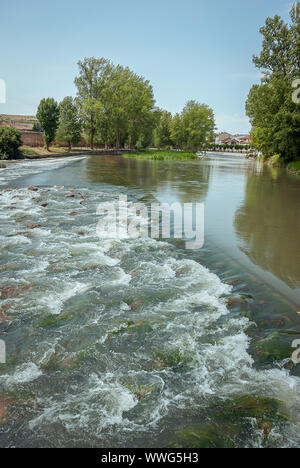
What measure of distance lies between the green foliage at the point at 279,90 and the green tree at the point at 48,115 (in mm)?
26871

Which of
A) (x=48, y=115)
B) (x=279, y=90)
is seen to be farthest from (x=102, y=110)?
(x=279, y=90)

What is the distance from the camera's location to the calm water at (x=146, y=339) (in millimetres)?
2570

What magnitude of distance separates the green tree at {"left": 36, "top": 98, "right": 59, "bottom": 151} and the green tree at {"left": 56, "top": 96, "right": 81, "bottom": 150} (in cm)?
650

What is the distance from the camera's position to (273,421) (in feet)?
8.63

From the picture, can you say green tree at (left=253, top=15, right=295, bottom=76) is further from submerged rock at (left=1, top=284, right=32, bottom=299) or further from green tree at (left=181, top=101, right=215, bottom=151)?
green tree at (left=181, top=101, right=215, bottom=151)

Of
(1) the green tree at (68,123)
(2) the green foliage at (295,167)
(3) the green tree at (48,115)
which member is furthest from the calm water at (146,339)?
(1) the green tree at (68,123)

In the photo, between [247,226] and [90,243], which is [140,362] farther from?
[247,226]

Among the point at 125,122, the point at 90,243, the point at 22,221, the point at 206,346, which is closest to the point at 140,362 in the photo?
the point at 206,346

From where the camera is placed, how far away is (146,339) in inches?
146

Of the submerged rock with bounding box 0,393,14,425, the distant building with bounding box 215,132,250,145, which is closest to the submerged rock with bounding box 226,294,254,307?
the submerged rock with bounding box 0,393,14,425

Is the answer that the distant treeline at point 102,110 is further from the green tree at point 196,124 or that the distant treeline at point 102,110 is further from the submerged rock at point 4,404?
the submerged rock at point 4,404

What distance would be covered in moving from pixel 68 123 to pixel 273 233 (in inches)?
1932

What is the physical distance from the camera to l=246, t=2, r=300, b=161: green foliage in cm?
2912

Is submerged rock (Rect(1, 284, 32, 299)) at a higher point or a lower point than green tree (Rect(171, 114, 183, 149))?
lower
